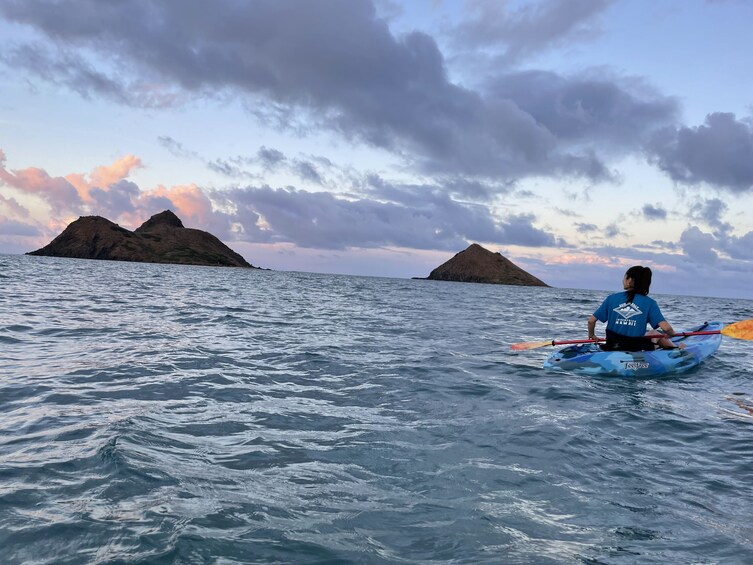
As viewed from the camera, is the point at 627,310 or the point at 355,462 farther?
the point at 627,310

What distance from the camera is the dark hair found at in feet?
40.6

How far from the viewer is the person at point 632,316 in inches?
490

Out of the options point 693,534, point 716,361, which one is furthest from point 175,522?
point 716,361

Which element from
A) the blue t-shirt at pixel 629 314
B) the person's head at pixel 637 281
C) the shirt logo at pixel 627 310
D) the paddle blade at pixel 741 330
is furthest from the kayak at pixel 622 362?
the person's head at pixel 637 281

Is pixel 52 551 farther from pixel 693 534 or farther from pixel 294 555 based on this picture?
pixel 693 534

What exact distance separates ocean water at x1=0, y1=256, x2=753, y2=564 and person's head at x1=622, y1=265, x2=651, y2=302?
220 centimetres

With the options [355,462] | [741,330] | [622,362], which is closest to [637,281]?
Result: [622,362]

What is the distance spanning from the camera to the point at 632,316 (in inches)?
506

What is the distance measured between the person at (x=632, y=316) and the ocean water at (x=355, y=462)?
1.12 m

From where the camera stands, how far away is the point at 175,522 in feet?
13.6

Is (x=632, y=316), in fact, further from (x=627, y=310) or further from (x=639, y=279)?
(x=639, y=279)

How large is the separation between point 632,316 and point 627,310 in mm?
195

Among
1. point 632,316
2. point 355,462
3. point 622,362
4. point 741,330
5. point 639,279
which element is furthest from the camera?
point 741,330

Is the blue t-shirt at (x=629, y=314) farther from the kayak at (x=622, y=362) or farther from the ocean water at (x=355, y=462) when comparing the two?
the ocean water at (x=355, y=462)
